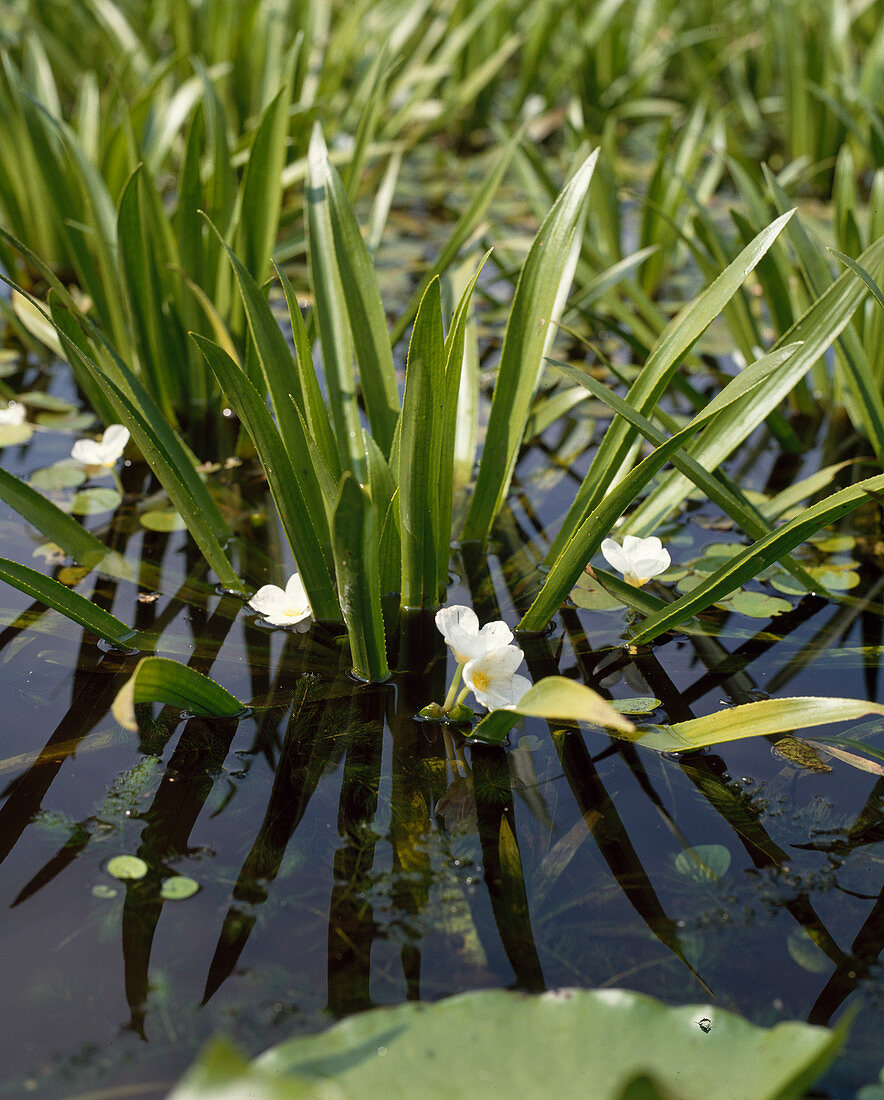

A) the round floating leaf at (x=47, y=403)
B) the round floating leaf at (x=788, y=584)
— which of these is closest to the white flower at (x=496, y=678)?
the round floating leaf at (x=788, y=584)

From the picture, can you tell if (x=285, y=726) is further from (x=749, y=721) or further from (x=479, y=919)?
(x=749, y=721)

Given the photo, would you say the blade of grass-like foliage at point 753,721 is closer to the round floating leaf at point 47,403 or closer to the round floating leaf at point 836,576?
the round floating leaf at point 836,576

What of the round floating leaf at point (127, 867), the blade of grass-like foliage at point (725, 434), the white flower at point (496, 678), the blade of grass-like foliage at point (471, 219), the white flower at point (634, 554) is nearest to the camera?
the round floating leaf at point (127, 867)

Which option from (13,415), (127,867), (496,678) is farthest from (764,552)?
(13,415)

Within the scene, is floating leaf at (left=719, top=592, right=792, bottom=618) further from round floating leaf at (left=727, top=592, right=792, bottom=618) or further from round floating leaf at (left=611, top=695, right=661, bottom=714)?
round floating leaf at (left=611, top=695, right=661, bottom=714)

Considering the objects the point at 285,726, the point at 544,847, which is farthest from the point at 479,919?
the point at 285,726

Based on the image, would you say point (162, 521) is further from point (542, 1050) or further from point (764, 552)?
point (542, 1050)

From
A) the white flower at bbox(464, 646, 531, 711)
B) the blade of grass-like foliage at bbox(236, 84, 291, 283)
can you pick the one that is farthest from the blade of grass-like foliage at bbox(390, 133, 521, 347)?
the white flower at bbox(464, 646, 531, 711)
